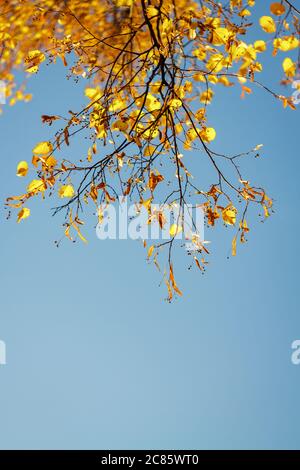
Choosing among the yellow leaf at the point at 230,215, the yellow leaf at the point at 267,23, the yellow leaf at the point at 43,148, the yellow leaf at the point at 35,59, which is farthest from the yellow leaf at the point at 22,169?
the yellow leaf at the point at 267,23

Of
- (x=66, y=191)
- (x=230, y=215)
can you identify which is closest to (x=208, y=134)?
(x=230, y=215)

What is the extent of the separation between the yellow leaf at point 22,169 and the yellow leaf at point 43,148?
0.57 ft

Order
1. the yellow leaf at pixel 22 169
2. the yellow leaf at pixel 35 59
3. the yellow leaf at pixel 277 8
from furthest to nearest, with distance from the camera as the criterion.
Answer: the yellow leaf at pixel 35 59 → the yellow leaf at pixel 22 169 → the yellow leaf at pixel 277 8

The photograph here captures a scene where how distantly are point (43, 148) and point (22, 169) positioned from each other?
24 cm

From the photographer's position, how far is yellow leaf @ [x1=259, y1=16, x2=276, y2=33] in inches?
149

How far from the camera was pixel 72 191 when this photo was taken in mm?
4301

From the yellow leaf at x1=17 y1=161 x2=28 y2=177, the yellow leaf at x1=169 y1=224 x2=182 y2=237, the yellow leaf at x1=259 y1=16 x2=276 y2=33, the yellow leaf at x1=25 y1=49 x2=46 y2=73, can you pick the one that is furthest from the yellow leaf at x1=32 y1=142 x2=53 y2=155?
the yellow leaf at x1=259 y1=16 x2=276 y2=33

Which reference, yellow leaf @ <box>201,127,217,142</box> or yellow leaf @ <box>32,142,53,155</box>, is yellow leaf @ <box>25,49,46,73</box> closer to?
yellow leaf @ <box>32,142,53,155</box>

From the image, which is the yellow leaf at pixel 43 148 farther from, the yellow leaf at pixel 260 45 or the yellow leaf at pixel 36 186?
the yellow leaf at pixel 260 45

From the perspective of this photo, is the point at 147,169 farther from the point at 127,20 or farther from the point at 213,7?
the point at 127,20

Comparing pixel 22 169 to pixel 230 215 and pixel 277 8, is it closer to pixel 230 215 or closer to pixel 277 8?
pixel 230 215

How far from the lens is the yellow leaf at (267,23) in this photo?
379 centimetres

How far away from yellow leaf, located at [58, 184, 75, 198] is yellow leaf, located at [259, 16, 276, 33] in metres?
1.81
